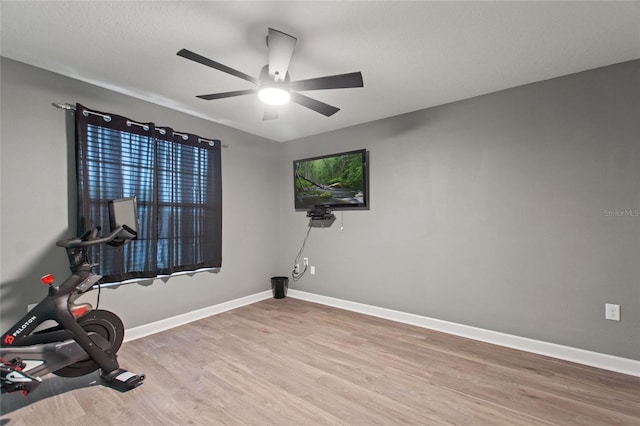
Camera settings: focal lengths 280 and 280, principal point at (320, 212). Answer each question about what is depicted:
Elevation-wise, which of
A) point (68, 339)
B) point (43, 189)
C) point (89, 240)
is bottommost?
point (68, 339)

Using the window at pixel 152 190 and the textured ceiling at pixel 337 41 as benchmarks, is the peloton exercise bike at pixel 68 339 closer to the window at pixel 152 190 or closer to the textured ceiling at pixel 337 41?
the window at pixel 152 190

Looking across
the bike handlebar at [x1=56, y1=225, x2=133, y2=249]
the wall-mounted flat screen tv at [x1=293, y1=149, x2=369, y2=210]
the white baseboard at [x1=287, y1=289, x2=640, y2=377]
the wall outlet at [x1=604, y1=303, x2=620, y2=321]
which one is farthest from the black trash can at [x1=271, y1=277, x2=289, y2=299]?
the wall outlet at [x1=604, y1=303, x2=620, y2=321]

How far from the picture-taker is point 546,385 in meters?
1.99

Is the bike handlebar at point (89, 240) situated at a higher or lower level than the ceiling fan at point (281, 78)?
lower

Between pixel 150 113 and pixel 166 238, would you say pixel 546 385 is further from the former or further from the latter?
pixel 150 113

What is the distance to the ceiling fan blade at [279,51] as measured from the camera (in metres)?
1.75

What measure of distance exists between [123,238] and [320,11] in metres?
2.20

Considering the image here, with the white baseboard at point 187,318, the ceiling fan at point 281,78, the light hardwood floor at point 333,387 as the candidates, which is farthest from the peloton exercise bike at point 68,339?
the ceiling fan at point 281,78

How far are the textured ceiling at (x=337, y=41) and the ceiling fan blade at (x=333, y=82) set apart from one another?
328 mm

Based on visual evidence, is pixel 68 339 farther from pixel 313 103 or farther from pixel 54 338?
pixel 313 103

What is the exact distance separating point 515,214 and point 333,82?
2.09m

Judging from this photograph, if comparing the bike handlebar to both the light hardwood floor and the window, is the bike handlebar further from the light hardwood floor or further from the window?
the light hardwood floor

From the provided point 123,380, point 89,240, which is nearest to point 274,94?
point 89,240

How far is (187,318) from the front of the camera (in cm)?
318
